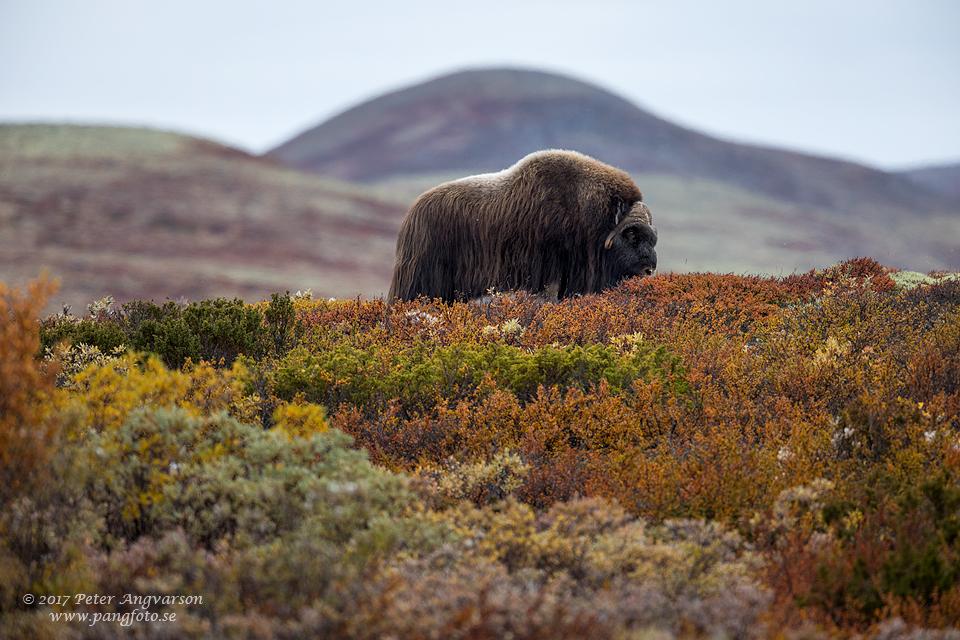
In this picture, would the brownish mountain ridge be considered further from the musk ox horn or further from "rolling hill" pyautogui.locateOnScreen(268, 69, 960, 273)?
the musk ox horn

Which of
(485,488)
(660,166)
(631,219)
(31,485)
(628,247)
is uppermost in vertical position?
(660,166)

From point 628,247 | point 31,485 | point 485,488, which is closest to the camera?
point 31,485

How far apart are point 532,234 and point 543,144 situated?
8193 centimetres

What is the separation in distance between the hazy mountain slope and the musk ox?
69671 millimetres

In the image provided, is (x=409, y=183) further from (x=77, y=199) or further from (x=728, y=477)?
(x=728, y=477)

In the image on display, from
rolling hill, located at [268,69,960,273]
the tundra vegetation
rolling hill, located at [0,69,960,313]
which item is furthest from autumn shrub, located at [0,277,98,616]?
rolling hill, located at [268,69,960,273]

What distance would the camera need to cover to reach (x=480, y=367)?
16.8ft

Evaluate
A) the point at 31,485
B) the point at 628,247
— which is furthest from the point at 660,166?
the point at 31,485

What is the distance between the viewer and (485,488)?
12.7ft

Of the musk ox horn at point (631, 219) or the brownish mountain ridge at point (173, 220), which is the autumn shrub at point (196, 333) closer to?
the musk ox horn at point (631, 219)

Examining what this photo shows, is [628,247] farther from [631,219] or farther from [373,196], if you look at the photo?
[373,196]

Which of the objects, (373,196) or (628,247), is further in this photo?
(373,196)

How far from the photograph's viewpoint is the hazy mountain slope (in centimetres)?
8312

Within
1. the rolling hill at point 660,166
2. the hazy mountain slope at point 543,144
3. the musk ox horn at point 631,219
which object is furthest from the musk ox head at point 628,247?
the hazy mountain slope at point 543,144
